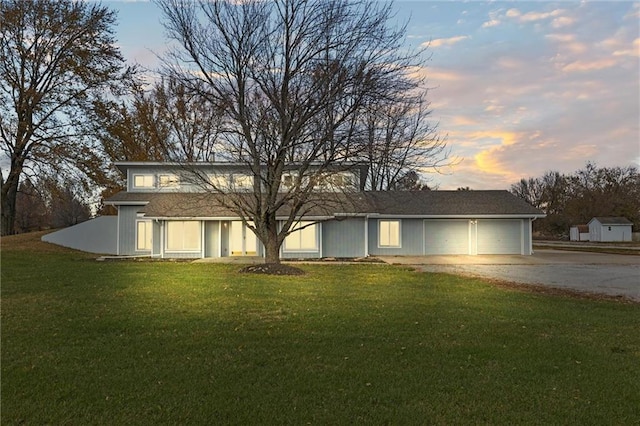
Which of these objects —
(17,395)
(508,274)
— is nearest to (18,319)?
(17,395)

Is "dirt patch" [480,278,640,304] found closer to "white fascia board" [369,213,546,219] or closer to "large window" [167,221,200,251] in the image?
"white fascia board" [369,213,546,219]

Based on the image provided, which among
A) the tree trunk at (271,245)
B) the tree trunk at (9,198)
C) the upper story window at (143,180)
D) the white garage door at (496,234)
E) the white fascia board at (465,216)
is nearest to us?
the tree trunk at (271,245)

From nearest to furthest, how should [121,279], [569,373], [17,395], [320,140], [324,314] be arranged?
[17,395]
[569,373]
[324,314]
[121,279]
[320,140]

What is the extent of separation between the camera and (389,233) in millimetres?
25875

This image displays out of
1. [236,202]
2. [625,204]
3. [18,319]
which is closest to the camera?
[18,319]

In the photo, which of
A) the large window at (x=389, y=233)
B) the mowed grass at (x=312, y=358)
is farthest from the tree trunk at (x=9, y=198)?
the large window at (x=389, y=233)

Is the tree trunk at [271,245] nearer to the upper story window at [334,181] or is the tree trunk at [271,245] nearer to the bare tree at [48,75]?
the upper story window at [334,181]

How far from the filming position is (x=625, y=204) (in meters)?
58.2

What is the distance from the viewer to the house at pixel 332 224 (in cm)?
2250

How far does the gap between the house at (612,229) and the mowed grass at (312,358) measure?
49.1 meters

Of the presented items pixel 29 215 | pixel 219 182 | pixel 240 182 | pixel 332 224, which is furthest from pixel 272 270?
pixel 29 215

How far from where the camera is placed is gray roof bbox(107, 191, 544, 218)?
22094mm

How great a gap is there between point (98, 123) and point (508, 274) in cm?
2289

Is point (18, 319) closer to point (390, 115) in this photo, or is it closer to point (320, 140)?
point (320, 140)
